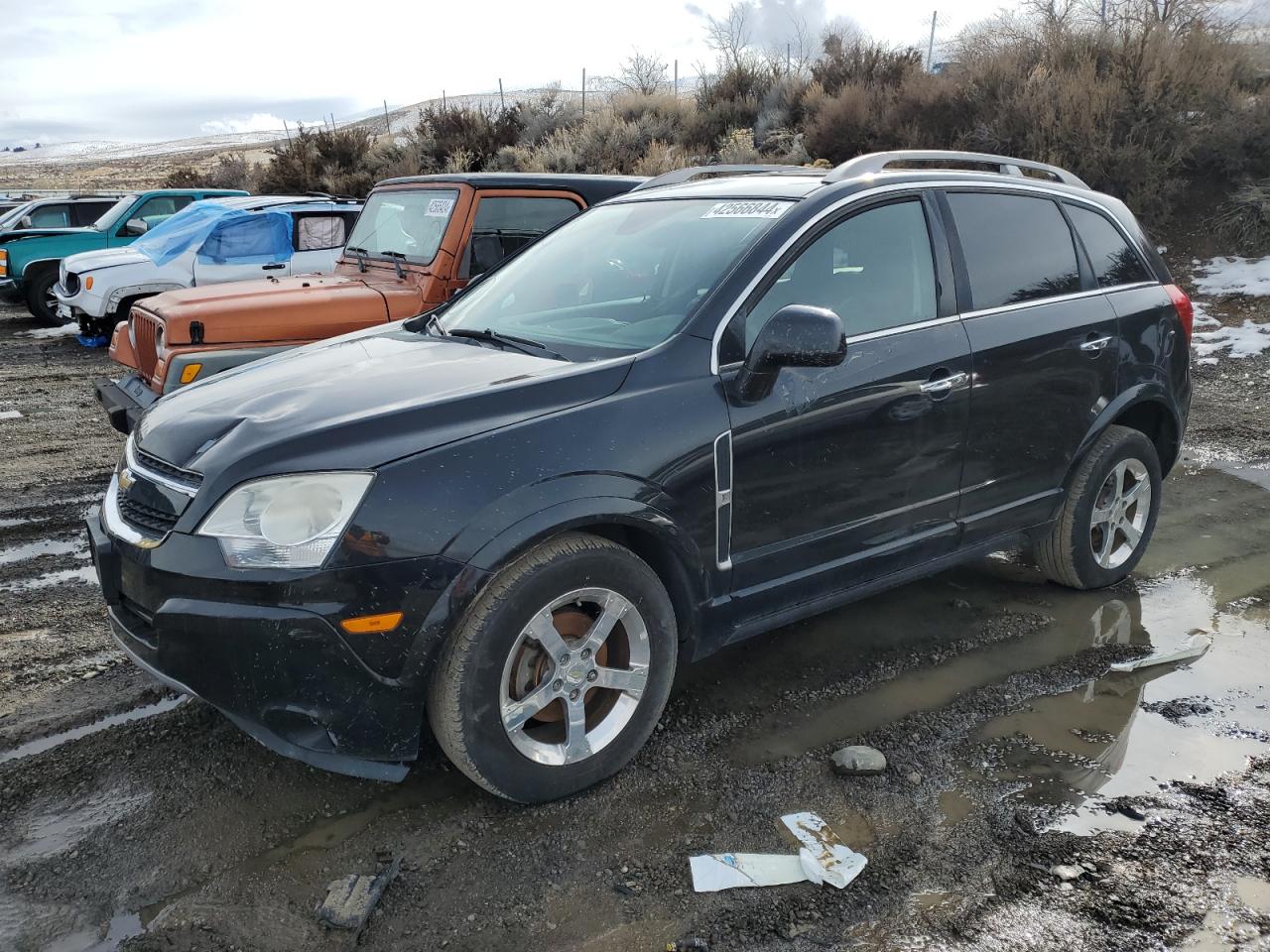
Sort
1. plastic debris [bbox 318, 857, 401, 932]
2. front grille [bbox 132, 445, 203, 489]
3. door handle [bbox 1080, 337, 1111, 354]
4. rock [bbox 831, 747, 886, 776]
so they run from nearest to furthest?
1. plastic debris [bbox 318, 857, 401, 932]
2. front grille [bbox 132, 445, 203, 489]
3. rock [bbox 831, 747, 886, 776]
4. door handle [bbox 1080, 337, 1111, 354]

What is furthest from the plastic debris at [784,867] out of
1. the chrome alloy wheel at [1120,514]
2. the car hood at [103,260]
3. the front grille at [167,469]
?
the car hood at [103,260]

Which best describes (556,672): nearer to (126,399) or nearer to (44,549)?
(44,549)

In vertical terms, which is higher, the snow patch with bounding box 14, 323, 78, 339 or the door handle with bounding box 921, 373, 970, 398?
the door handle with bounding box 921, 373, 970, 398

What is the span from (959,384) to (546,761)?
6.58 ft

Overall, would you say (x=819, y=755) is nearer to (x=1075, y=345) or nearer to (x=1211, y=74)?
(x=1075, y=345)

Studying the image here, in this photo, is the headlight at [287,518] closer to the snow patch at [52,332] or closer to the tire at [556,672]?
the tire at [556,672]

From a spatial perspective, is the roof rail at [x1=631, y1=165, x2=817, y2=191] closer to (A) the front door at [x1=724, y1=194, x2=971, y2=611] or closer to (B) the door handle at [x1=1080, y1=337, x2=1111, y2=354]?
(A) the front door at [x1=724, y1=194, x2=971, y2=611]

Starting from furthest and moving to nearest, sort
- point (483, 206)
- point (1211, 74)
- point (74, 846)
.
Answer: point (1211, 74)
point (483, 206)
point (74, 846)

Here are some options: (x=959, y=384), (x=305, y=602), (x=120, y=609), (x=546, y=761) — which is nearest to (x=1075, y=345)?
(x=959, y=384)

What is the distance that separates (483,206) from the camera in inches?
258

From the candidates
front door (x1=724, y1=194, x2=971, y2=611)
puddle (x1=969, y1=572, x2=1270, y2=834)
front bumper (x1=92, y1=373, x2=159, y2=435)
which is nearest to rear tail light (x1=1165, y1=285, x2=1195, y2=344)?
puddle (x1=969, y1=572, x2=1270, y2=834)

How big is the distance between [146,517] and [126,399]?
3199mm

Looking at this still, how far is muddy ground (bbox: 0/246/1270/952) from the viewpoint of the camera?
98.2 inches

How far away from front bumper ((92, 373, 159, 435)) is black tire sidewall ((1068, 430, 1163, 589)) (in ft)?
15.2
